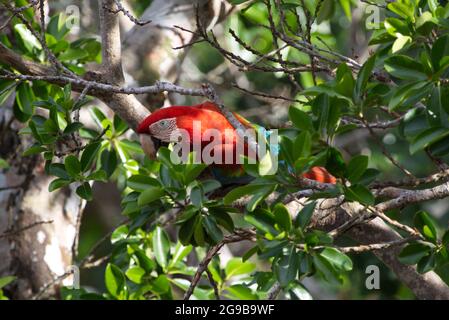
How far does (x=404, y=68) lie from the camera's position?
1549mm

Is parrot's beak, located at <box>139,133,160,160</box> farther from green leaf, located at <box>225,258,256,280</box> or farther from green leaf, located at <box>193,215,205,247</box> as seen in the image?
green leaf, located at <box>193,215,205,247</box>

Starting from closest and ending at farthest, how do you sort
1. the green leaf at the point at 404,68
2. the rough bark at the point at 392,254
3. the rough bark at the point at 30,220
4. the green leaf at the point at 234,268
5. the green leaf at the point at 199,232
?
A: the green leaf at the point at 404,68 < the green leaf at the point at 199,232 < the rough bark at the point at 392,254 < the green leaf at the point at 234,268 < the rough bark at the point at 30,220

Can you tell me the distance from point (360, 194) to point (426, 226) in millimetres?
208

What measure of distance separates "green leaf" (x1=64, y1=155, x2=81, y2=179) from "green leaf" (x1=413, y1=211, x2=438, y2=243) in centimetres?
79

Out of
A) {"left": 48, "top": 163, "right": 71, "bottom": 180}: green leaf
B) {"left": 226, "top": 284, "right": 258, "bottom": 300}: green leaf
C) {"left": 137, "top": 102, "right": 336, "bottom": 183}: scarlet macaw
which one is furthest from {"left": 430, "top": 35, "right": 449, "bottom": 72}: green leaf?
{"left": 226, "top": 284, "right": 258, "bottom": 300}: green leaf

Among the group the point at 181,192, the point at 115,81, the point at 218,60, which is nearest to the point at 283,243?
the point at 181,192

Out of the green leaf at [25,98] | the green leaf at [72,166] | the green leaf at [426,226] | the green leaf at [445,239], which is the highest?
the green leaf at [25,98]

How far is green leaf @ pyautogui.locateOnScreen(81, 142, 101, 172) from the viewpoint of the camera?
70.9 inches

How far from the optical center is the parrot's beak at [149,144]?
2318 millimetres

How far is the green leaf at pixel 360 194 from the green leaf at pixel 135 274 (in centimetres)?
115

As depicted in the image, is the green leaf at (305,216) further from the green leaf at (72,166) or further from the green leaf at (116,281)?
the green leaf at (116,281)

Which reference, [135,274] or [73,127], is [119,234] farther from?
[73,127]

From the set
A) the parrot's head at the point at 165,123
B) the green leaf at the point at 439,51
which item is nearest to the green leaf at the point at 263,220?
the green leaf at the point at 439,51

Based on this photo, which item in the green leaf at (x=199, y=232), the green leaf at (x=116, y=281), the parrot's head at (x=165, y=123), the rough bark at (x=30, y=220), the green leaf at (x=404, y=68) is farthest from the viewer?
the rough bark at (x=30, y=220)
